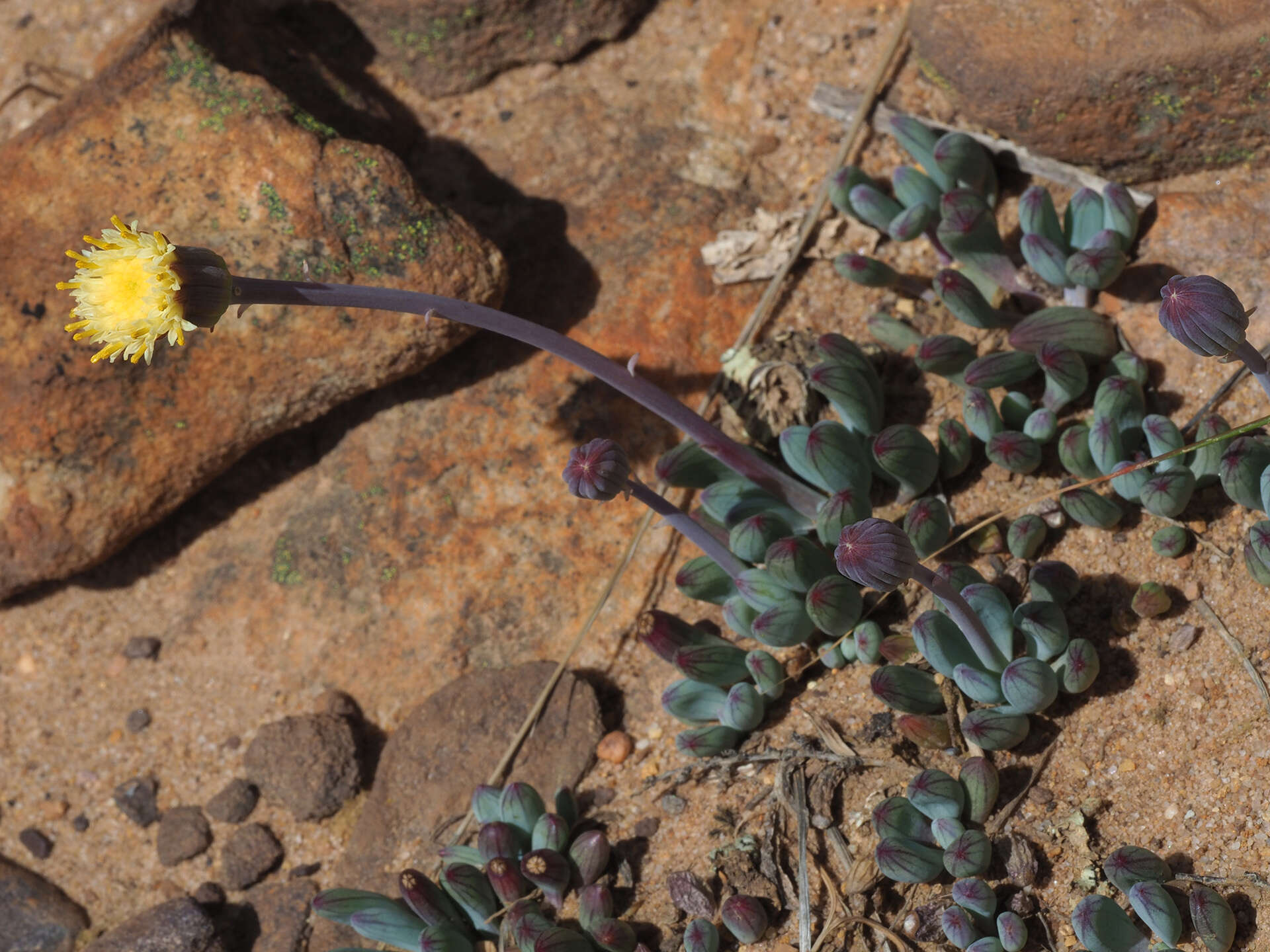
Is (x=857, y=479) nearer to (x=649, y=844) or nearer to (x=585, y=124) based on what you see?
(x=649, y=844)

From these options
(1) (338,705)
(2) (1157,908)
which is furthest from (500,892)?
(2) (1157,908)

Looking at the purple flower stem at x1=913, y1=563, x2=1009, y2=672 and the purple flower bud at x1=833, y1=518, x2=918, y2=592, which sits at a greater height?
the purple flower bud at x1=833, y1=518, x2=918, y2=592

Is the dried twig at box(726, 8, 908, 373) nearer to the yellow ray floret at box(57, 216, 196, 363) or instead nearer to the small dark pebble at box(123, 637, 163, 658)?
the yellow ray floret at box(57, 216, 196, 363)

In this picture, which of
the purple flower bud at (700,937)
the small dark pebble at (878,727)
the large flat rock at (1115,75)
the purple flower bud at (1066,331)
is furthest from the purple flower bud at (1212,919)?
the large flat rock at (1115,75)

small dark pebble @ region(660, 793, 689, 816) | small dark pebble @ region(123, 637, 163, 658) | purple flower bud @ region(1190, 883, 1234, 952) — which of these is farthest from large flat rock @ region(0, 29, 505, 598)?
purple flower bud @ region(1190, 883, 1234, 952)

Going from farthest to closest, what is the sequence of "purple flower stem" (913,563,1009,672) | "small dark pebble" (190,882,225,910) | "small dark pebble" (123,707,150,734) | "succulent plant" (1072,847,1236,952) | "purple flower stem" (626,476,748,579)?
"small dark pebble" (123,707,150,734) < "small dark pebble" (190,882,225,910) < "purple flower stem" (626,476,748,579) < "purple flower stem" (913,563,1009,672) < "succulent plant" (1072,847,1236,952)

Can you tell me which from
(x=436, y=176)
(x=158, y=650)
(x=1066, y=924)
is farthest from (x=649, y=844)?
(x=436, y=176)

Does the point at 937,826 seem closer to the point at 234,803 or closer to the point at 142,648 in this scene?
the point at 234,803
